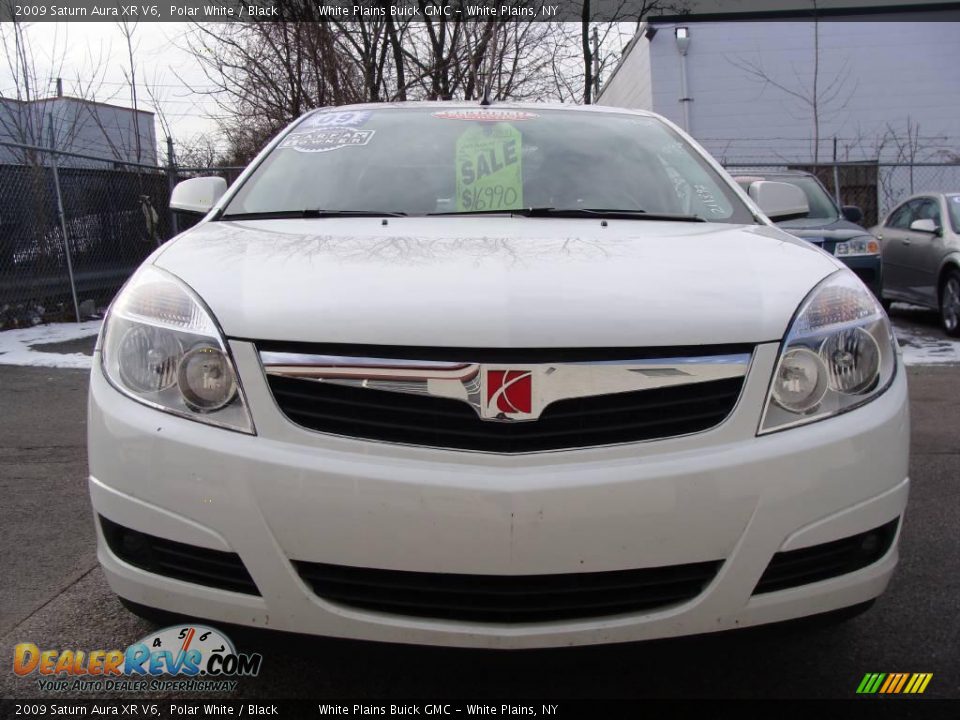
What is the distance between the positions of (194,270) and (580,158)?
1542 millimetres

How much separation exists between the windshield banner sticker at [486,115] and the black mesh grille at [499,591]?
2.01m

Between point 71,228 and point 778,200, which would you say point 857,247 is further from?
point 71,228

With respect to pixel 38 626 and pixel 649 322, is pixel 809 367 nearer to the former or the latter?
pixel 649 322

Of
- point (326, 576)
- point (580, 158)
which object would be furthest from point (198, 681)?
point (580, 158)

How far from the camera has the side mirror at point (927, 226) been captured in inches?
352

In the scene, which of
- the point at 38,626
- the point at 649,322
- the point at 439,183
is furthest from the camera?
the point at 439,183

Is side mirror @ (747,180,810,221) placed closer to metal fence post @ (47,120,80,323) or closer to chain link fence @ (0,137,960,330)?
chain link fence @ (0,137,960,330)

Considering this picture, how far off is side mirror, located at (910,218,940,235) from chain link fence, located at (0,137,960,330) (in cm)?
340

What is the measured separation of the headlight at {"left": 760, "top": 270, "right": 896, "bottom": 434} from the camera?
5.92 ft

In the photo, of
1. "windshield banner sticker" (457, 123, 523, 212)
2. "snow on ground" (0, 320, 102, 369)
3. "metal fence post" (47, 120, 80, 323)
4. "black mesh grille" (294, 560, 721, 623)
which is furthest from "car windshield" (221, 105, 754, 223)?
"metal fence post" (47, 120, 80, 323)

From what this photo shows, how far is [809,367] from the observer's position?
1847mm

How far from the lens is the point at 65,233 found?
9.55 metres

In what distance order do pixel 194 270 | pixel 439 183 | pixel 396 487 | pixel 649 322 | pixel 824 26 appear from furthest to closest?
1. pixel 824 26
2. pixel 439 183
3. pixel 194 270
4. pixel 649 322
5. pixel 396 487

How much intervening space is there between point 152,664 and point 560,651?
106 centimetres
